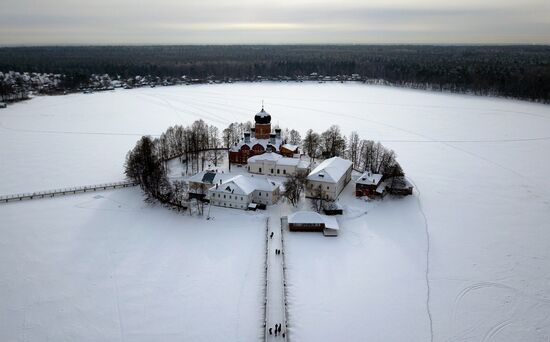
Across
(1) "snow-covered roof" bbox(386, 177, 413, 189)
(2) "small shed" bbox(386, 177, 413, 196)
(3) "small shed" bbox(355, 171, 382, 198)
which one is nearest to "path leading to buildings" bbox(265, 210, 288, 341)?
(3) "small shed" bbox(355, 171, 382, 198)

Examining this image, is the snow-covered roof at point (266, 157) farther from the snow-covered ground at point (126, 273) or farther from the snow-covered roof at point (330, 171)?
the snow-covered ground at point (126, 273)

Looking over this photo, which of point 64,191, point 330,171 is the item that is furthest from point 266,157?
point 64,191

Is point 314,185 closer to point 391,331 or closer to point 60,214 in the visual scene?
point 391,331

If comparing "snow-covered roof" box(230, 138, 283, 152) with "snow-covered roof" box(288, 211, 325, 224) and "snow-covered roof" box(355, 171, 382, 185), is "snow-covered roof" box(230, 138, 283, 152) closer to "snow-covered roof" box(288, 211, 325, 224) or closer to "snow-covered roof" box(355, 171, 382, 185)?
"snow-covered roof" box(355, 171, 382, 185)

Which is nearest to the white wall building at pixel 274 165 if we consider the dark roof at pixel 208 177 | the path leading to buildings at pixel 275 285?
the dark roof at pixel 208 177

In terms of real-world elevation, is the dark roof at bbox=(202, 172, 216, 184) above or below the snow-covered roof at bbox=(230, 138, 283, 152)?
below

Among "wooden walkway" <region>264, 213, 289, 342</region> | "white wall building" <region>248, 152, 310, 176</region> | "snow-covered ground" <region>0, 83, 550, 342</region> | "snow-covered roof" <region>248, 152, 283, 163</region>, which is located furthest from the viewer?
"snow-covered roof" <region>248, 152, 283, 163</region>
